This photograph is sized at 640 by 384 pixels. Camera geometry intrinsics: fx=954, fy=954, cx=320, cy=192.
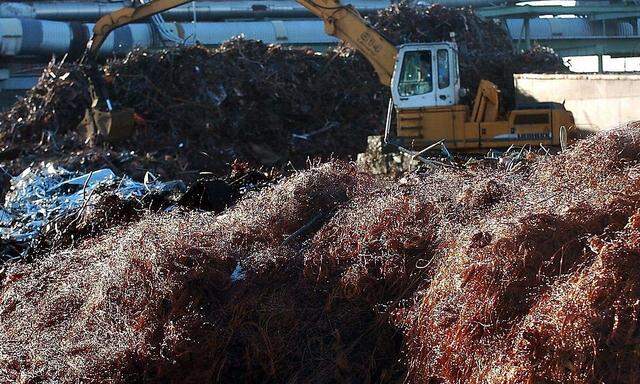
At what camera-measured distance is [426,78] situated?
52.9 feet

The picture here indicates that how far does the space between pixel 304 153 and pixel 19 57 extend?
12644mm

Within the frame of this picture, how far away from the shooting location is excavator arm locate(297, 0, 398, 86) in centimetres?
1831

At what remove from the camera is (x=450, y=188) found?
7574 mm

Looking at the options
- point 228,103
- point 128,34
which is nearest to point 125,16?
point 228,103

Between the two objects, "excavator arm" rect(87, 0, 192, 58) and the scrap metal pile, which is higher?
"excavator arm" rect(87, 0, 192, 58)

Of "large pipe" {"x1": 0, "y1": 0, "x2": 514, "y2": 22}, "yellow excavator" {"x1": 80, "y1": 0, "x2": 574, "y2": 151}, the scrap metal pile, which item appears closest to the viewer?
the scrap metal pile

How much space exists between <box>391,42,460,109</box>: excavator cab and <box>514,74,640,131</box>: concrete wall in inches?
74.3

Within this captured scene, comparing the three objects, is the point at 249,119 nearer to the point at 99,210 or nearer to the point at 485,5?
the point at 99,210

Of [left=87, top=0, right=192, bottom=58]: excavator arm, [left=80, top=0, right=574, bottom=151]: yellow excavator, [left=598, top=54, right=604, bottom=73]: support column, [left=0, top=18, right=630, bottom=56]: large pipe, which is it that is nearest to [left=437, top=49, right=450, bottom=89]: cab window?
[left=80, top=0, right=574, bottom=151]: yellow excavator

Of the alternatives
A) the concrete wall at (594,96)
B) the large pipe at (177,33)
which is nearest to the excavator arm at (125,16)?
the large pipe at (177,33)

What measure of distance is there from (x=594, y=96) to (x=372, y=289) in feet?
32.4

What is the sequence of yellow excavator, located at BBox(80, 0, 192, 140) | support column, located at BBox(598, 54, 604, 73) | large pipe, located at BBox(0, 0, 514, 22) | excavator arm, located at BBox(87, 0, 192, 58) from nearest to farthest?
yellow excavator, located at BBox(80, 0, 192, 140) → excavator arm, located at BBox(87, 0, 192, 58) → large pipe, located at BBox(0, 0, 514, 22) → support column, located at BBox(598, 54, 604, 73)

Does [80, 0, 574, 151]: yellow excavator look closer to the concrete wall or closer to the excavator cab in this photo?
the excavator cab

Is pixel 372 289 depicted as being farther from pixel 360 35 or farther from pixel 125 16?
pixel 125 16
